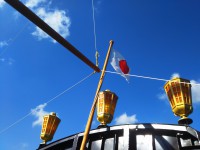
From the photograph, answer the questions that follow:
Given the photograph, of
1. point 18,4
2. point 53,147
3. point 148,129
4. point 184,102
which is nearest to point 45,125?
point 53,147

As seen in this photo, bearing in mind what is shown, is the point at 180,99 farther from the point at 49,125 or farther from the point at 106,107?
the point at 49,125

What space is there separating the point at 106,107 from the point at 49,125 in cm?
326

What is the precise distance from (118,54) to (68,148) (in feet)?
13.8

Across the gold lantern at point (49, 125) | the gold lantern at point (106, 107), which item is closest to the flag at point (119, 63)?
the gold lantern at point (106, 107)

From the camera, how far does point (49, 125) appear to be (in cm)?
1130

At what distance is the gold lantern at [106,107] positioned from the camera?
9375mm

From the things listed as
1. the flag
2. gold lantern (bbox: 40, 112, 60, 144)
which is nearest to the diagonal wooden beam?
the flag

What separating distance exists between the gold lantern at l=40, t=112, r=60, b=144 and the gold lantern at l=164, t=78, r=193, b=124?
542 cm

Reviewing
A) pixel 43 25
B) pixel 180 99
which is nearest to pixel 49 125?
pixel 180 99

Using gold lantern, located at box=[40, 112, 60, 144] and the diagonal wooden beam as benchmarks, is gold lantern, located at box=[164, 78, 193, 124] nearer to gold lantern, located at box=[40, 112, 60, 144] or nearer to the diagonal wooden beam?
the diagonal wooden beam

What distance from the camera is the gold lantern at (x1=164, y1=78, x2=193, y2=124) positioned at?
324 inches

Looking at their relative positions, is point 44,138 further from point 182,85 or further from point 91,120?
point 182,85

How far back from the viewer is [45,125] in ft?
37.2

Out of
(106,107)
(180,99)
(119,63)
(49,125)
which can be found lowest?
(49,125)
